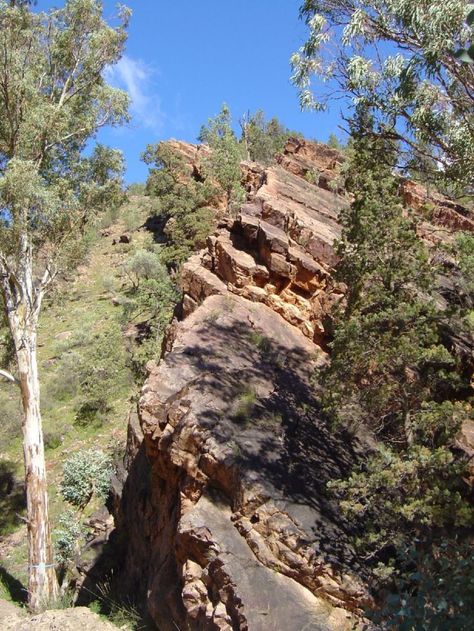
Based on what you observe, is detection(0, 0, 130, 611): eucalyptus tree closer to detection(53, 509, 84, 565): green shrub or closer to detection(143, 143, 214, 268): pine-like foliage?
detection(53, 509, 84, 565): green shrub

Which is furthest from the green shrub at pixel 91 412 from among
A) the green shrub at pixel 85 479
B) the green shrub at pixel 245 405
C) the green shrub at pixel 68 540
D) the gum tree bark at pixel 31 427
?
the green shrub at pixel 245 405

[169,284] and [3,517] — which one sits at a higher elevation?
[169,284]

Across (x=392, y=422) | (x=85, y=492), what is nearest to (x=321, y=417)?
(x=392, y=422)

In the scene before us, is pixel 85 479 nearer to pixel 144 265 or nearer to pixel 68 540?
pixel 68 540

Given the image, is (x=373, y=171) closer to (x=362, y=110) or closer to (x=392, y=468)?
(x=362, y=110)

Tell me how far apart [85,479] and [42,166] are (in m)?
7.35

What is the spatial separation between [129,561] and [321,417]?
4.09 m

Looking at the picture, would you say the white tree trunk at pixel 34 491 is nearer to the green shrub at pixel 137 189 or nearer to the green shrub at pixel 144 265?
the green shrub at pixel 144 265

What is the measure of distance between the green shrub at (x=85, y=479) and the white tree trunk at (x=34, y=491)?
9.37ft

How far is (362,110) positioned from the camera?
8.77m

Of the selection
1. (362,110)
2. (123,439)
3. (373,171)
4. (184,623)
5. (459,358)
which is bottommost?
(184,623)

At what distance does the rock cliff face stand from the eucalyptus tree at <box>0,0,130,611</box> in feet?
6.23

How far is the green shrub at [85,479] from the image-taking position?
44.6 ft

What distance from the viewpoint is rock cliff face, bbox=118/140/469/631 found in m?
5.84
